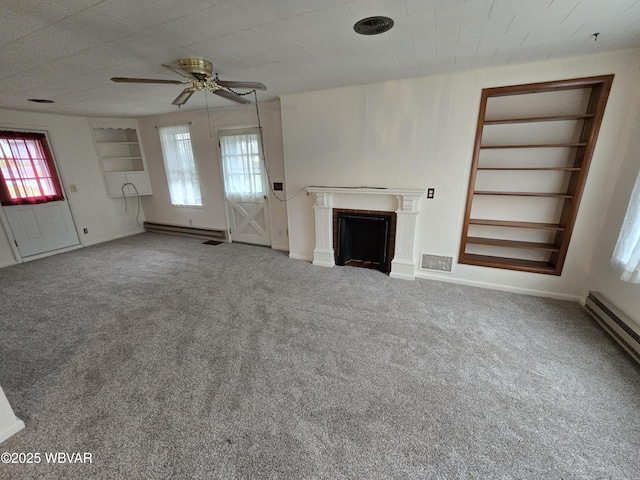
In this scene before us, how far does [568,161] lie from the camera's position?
8.95 feet

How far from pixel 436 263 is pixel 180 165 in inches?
194

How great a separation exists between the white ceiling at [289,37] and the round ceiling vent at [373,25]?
0.16 feet

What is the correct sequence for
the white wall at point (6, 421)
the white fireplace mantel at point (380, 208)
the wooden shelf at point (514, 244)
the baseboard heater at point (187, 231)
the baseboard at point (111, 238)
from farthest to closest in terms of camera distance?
the baseboard heater at point (187, 231)
the baseboard at point (111, 238)
the white fireplace mantel at point (380, 208)
the wooden shelf at point (514, 244)
the white wall at point (6, 421)

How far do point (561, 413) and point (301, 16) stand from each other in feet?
9.43

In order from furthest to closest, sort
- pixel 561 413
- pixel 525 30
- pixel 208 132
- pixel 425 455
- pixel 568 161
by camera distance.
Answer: pixel 208 132
pixel 568 161
pixel 525 30
pixel 561 413
pixel 425 455

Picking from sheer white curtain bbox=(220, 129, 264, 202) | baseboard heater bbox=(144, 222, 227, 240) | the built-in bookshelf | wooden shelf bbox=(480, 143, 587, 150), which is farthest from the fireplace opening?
the built-in bookshelf

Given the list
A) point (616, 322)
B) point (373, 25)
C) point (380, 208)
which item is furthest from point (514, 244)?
point (373, 25)

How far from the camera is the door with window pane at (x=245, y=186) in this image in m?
4.32

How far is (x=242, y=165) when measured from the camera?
4.47 m

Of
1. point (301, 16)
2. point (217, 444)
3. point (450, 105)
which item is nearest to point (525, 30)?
point (450, 105)

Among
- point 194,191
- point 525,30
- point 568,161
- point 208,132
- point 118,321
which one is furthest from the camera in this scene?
point 194,191

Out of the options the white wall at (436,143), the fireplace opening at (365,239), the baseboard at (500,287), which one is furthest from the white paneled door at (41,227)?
the baseboard at (500,287)

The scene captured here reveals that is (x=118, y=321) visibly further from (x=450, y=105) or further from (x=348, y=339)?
(x=450, y=105)

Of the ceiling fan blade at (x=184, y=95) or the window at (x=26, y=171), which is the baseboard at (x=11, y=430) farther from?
the window at (x=26, y=171)
